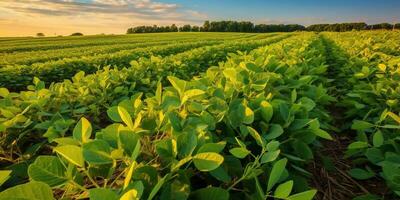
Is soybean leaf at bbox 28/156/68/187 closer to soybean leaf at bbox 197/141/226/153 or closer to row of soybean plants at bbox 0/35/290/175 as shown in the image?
soybean leaf at bbox 197/141/226/153

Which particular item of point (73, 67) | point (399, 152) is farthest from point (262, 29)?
point (399, 152)

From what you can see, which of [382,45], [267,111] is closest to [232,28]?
[382,45]

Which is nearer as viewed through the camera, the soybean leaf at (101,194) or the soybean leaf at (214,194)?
the soybean leaf at (101,194)

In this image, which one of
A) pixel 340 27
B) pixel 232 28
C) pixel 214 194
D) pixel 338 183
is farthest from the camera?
pixel 232 28

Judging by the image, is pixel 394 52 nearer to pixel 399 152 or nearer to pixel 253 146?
pixel 399 152

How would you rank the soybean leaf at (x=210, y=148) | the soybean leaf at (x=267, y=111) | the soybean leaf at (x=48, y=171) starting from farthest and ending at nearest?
the soybean leaf at (x=267, y=111)
the soybean leaf at (x=210, y=148)
the soybean leaf at (x=48, y=171)

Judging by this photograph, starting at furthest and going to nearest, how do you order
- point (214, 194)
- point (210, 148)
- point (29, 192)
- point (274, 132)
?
point (274, 132)
point (210, 148)
point (214, 194)
point (29, 192)

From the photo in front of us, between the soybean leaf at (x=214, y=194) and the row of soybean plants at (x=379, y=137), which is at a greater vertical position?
the soybean leaf at (x=214, y=194)

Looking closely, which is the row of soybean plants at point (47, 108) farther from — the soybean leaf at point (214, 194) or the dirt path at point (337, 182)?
the dirt path at point (337, 182)

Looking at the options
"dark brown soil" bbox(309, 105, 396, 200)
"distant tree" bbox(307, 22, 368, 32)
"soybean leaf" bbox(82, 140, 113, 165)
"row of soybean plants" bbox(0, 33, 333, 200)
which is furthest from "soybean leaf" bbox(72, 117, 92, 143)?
"distant tree" bbox(307, 22, 368, 32)

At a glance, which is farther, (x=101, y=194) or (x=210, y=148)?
(x=210, y=148)

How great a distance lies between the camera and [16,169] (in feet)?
5.24

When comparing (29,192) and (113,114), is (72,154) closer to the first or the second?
(29,192)

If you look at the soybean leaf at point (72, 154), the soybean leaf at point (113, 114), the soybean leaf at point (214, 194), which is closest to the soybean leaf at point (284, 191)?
the soybean leaf at point (214, 194)
